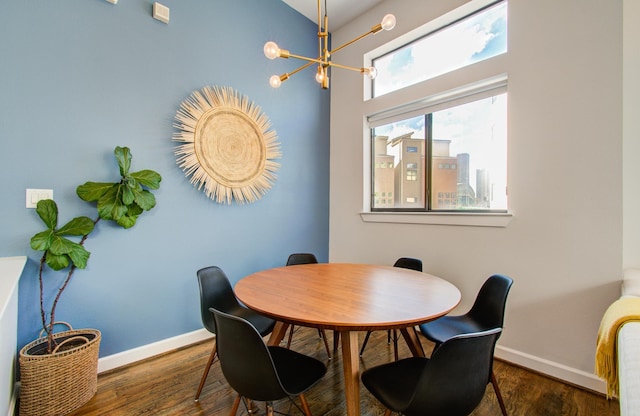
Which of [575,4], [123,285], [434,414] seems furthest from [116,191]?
[575,4]

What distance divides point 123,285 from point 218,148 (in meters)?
1.39

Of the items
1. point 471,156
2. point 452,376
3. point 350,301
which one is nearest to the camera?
point 452,376

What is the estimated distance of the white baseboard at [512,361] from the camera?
6.24 feet

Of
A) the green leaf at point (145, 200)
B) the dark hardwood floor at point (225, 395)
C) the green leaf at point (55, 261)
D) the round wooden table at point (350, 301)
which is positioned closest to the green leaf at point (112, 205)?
the green leaf at point (145, 200)


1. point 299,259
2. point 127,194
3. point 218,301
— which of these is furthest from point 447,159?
point 127,194

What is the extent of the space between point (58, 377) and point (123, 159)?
4.59ft

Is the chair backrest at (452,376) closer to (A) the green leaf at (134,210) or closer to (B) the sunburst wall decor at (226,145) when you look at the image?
(A) the green leaf at (134,210)

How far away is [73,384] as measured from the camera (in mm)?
1676

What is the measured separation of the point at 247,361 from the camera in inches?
45.8

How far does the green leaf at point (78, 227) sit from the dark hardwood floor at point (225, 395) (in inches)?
41.8

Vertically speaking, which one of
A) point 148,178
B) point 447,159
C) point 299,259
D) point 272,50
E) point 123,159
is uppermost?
point 272,50

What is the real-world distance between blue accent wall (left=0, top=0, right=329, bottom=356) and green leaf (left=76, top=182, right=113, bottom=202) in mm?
129

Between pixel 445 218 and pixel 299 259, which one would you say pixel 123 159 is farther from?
pixel 445 218

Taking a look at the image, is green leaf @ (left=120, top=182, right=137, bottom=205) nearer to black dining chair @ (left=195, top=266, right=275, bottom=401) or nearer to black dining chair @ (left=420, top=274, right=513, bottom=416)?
black dining chair @ (left=195, top=266, right=275, bottom=401)
